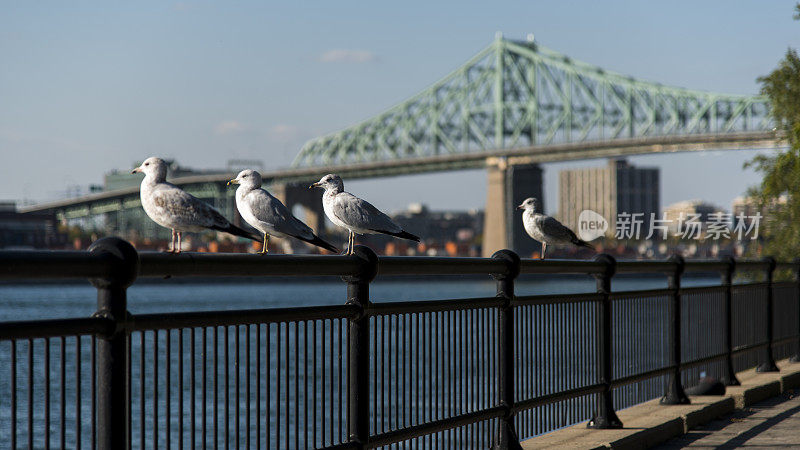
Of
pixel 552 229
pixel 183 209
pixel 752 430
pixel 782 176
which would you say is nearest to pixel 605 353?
pixel 552 229

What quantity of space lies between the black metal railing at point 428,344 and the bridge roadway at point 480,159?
245 ft

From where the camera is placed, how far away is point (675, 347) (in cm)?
865

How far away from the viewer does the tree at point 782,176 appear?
86.5 ft

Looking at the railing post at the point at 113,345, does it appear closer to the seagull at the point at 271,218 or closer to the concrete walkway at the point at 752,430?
the seagull at the point at 271,218

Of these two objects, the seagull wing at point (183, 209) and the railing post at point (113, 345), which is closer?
the railing post at point (113, 345)

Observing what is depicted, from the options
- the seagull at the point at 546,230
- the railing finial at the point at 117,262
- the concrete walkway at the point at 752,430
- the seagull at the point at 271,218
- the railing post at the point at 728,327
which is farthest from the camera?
the railing post at the point at 728,327

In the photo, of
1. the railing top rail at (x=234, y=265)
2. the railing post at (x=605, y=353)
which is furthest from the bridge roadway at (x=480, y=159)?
the railing top rail at (x=234, y=265)

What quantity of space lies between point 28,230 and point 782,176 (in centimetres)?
9214

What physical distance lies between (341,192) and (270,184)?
9707 centimetres

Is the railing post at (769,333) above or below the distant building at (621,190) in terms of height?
below

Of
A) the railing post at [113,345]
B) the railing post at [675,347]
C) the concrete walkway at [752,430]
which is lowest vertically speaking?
the concrete walkway at [752,430]

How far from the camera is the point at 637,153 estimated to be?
8600cm

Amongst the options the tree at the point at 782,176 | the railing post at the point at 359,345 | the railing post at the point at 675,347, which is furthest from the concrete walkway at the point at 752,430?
the tree at the point at 782,176

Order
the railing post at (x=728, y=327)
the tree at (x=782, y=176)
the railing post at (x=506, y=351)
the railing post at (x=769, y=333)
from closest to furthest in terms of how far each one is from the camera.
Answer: the railing post at (x=506, y=351), the railing post at (x=728, y=327), the railing post at (x=769, y=333), the tree at (x=782, y=176)
